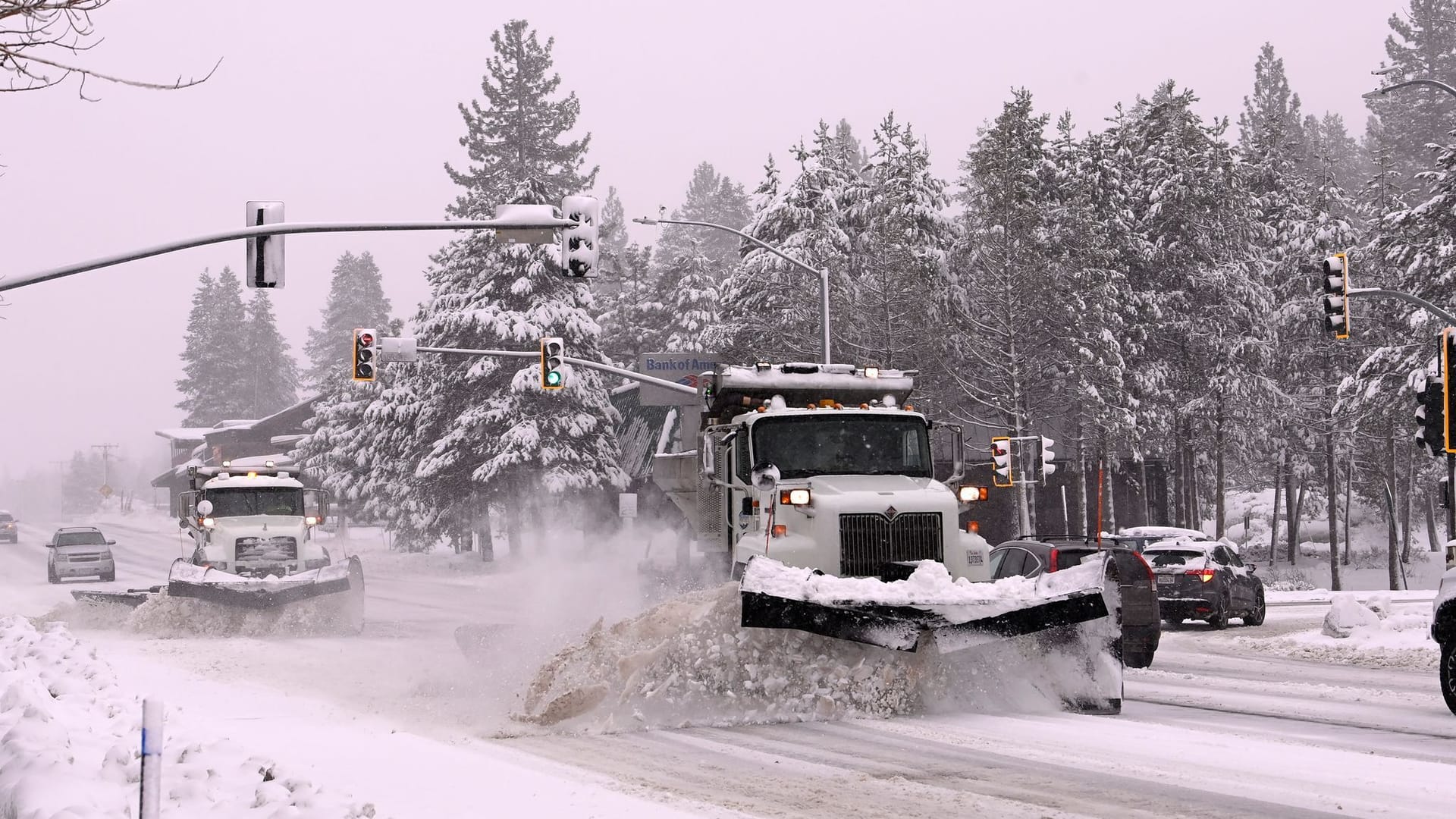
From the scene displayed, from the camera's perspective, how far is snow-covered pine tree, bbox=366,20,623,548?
43250 millimetres

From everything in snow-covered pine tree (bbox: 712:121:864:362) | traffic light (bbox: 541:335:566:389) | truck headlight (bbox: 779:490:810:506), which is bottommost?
truck headlight (bbox: 779:490:810:506)

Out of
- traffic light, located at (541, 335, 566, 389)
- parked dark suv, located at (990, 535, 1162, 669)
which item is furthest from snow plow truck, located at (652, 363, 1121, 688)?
traffic light, located at (541, 335, 566, 389)

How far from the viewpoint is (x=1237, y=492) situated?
70438 millimetres

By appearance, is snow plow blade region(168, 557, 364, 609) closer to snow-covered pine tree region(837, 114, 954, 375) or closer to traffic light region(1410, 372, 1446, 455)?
traffic light region(1410, 372, 1446, 455)

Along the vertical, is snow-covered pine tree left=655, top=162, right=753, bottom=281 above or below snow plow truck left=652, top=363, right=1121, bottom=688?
above

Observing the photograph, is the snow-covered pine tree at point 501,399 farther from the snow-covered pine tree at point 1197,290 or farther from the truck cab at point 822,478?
the truck cab at point 822,478

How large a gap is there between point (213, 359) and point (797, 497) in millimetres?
110271

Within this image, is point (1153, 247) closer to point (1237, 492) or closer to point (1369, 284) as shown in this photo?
point (1369, 284)

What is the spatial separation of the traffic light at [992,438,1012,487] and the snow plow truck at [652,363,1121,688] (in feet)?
8.38

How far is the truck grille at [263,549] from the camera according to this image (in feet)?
78.6

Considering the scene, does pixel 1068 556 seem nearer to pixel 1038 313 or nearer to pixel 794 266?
pixel 1038 313

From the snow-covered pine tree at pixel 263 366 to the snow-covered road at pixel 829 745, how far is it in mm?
102482

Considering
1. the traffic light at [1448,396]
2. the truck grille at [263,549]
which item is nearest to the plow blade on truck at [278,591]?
the truck grille at [263,549]

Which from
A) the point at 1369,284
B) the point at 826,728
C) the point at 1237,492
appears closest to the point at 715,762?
the point at 826,728
